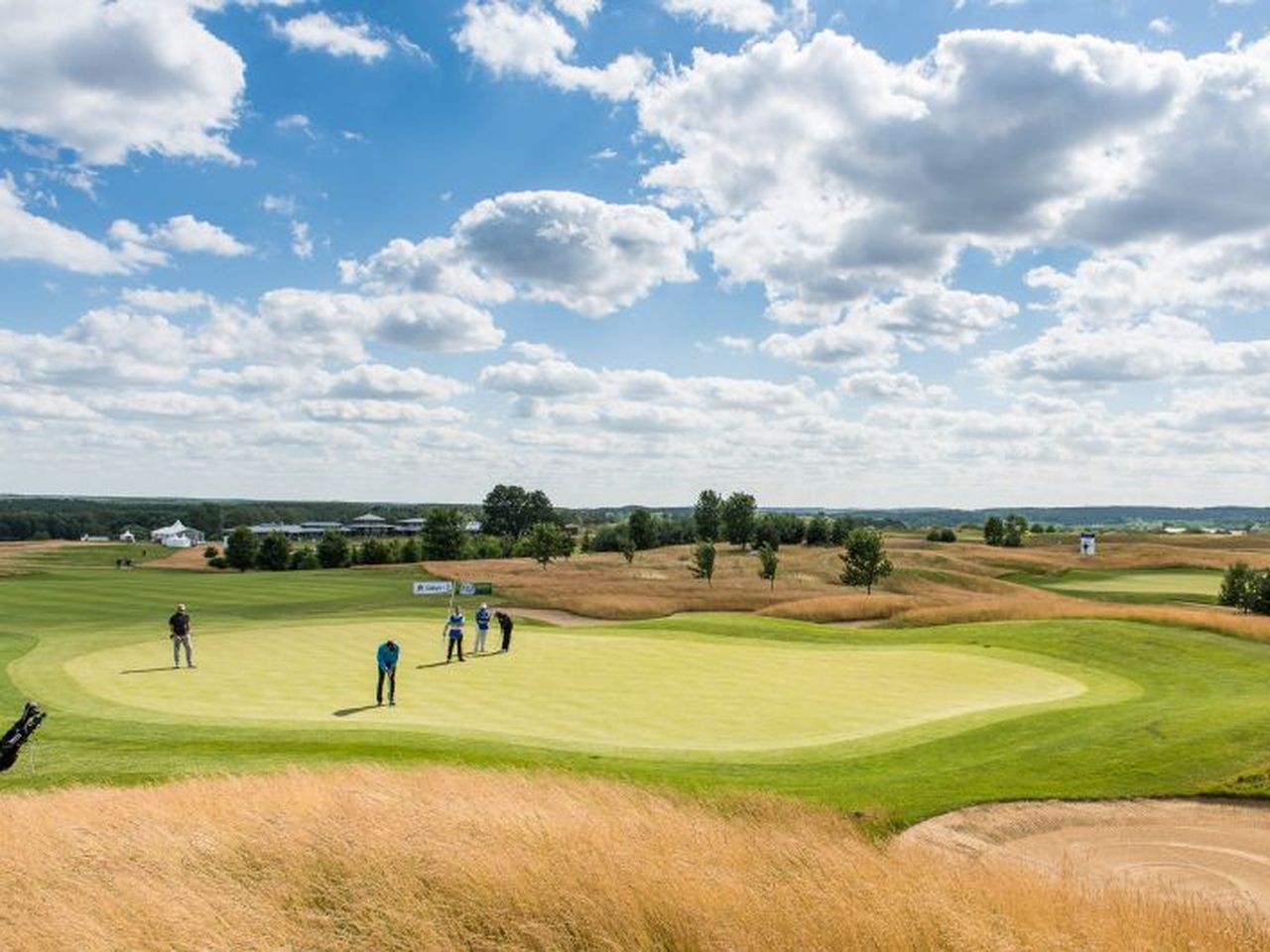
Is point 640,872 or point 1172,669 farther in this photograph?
point 1172,669

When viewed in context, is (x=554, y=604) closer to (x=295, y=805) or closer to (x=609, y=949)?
(x=295, y=805)

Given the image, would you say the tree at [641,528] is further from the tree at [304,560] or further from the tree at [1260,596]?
the tree at [1260,596]

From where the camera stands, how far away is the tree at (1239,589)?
52.1 meters

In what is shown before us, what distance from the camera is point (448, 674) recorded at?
3061 centimetres

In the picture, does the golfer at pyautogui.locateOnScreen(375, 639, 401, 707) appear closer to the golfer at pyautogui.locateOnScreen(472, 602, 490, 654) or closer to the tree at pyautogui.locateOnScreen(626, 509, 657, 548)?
the golfer at pyautogui.locateOnScreen(472, 602, 490, 654)

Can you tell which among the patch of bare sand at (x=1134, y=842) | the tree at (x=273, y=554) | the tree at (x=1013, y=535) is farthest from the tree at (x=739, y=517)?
the patch of bare sand at (x=1134, y=842)

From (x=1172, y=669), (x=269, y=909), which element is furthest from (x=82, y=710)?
(x=1172, y=669)

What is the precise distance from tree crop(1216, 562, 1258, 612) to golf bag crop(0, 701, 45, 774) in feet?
193

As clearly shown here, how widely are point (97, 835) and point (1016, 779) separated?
48.1 feet

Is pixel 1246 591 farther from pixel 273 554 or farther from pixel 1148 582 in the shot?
pixel 273 554

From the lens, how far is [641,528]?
132 meters

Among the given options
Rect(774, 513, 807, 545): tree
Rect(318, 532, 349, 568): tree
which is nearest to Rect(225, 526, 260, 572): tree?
Rect(318, 532, 349, 568): tree

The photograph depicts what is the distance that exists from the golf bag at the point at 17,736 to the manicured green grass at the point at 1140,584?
67415 millimetres

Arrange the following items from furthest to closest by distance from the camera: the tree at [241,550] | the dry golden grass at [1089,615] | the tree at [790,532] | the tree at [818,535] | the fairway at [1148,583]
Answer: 1. the tree at [790,532]
2. the tree at [818,535]
3. the tree at [241,550]
4. the fairway at [1148,583]
5. the dry golden grass at [1089,615]
